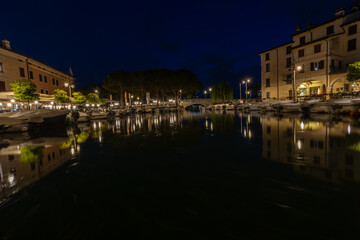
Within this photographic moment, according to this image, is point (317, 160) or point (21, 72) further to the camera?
point (21, 72)

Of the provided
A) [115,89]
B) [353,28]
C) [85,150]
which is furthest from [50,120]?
[353,28]

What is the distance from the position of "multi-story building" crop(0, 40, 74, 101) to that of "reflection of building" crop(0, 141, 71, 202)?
1847 centimetres

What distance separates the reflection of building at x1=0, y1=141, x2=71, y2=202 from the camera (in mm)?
4762

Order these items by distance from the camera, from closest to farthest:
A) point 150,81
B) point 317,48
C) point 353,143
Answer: point 353,143, point 317,48, point 150,81

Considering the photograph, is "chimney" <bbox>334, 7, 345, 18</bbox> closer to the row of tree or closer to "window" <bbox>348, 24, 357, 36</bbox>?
"window" <bbox>348, 24, 357, 36</bbox>

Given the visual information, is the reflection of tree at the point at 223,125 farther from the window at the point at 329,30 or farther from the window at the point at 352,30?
the window at the point at 329,30

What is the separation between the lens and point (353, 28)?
29.5 meters

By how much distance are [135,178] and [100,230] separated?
6.75 ft

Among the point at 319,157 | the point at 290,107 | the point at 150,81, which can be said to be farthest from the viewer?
the point at 150,81

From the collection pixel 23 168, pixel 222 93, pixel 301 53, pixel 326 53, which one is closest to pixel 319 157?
pixel 23 168

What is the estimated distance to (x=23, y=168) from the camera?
19.9 feet

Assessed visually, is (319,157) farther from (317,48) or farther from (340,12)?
(340,12)

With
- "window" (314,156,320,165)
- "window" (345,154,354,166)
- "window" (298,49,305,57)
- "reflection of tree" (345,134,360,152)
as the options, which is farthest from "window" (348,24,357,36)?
"window" (314,156,320,165)

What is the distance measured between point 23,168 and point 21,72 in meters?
30.1
